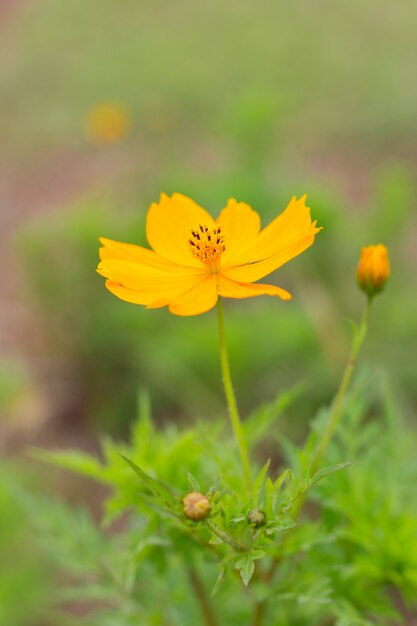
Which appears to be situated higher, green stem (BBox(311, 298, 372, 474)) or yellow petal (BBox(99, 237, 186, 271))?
yellow petal (BBox(99, 237, 186, 271))

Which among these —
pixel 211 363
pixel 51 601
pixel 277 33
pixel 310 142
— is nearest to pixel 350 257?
pixel 211 363

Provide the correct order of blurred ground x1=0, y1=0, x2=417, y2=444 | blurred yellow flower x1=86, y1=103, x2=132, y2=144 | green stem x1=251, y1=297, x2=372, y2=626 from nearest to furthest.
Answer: green stem x1=251, y1=297, x2=372, y2=626 < blurred ground x1=0, y1=0, x2=417, y2=444 < blurred yellow flower x1=86, y1=103, x2=132, y2=144

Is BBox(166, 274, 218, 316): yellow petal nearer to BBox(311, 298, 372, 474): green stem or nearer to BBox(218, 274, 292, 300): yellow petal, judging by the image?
BBox(218, 274, 292, 300): yellow petal

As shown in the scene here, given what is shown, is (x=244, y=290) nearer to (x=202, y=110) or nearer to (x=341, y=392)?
(x=341, y=392)

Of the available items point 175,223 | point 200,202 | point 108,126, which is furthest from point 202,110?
point 175,223

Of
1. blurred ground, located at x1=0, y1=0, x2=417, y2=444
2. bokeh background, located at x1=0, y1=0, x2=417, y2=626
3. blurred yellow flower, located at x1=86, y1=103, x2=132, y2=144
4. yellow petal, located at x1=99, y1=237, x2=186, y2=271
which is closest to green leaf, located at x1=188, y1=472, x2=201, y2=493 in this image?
yellow petal, located at x1=99, y1=237, x2=186, y2=271

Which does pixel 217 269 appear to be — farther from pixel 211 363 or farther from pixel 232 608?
pixel 211 363
